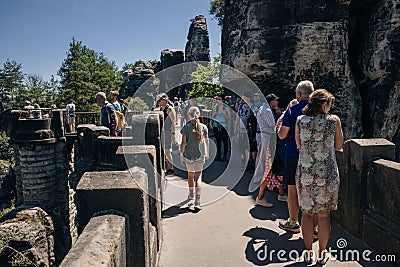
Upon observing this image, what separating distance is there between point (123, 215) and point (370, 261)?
9.81 ft

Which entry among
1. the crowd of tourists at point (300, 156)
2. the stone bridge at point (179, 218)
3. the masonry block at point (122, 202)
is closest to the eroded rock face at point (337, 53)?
the crowd of tourists at point (300, 156)

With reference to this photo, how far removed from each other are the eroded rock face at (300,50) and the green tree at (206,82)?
8811 mm

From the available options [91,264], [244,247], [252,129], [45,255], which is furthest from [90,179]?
[45,255]

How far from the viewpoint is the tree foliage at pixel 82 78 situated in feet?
116

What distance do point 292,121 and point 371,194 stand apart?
4.46 feet

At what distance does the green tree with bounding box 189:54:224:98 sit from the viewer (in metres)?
19.5

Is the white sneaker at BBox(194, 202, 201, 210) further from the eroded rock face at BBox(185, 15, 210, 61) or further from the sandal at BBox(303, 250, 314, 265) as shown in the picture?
the eroded rock face at BBox(185, 15, 210, 61)

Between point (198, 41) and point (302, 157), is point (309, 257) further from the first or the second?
point (198, 41)

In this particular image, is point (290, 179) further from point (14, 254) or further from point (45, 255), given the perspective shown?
point (45, 255)

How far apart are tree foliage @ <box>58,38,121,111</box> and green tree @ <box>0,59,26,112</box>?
500 cm

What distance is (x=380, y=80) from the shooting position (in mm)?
8016

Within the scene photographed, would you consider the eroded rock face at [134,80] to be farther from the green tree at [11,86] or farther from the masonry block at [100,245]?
the masonry block at [100,245]

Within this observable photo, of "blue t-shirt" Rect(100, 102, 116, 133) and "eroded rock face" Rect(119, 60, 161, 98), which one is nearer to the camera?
"blue t-shirt" Rect(100, 102, 116, 133)

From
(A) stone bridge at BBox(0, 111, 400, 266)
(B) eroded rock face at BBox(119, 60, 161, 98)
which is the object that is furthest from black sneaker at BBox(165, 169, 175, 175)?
(B) eroded rock face at BBox(119, 60, 161, 98)
